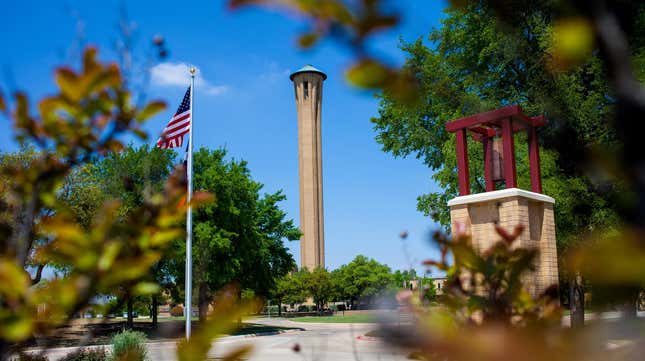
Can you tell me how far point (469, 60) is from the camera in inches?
847

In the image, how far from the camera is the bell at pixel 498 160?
34.0ft

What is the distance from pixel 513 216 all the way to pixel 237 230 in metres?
23.2

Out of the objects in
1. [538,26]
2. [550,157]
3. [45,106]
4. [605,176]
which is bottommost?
[605,176]

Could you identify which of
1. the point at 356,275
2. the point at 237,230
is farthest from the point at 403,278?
the point at 356,275

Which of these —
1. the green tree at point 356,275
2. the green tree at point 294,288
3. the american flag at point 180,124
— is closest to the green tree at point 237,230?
the american flag at point 180,124

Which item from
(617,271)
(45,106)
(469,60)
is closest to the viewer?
(617,271)

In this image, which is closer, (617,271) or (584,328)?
(617,271)

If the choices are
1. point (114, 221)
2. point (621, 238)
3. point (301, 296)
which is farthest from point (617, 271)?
point (301, 296)

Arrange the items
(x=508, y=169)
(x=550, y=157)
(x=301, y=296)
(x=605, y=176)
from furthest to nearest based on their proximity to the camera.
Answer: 1. (x=301, y=296)
2. (x=550, y=157)
3. (x=508, y=169)
4. (x=605, y=176)

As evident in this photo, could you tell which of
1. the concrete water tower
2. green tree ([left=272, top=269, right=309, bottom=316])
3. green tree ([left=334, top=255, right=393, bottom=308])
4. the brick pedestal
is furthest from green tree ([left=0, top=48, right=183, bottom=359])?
the concrete water tower

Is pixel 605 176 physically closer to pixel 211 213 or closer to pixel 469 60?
pixel 469 60

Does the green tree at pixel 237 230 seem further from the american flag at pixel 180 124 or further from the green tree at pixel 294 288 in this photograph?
the green tree at pixel 294 288

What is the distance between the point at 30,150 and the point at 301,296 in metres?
48.6

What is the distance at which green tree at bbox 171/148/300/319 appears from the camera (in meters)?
29.0
